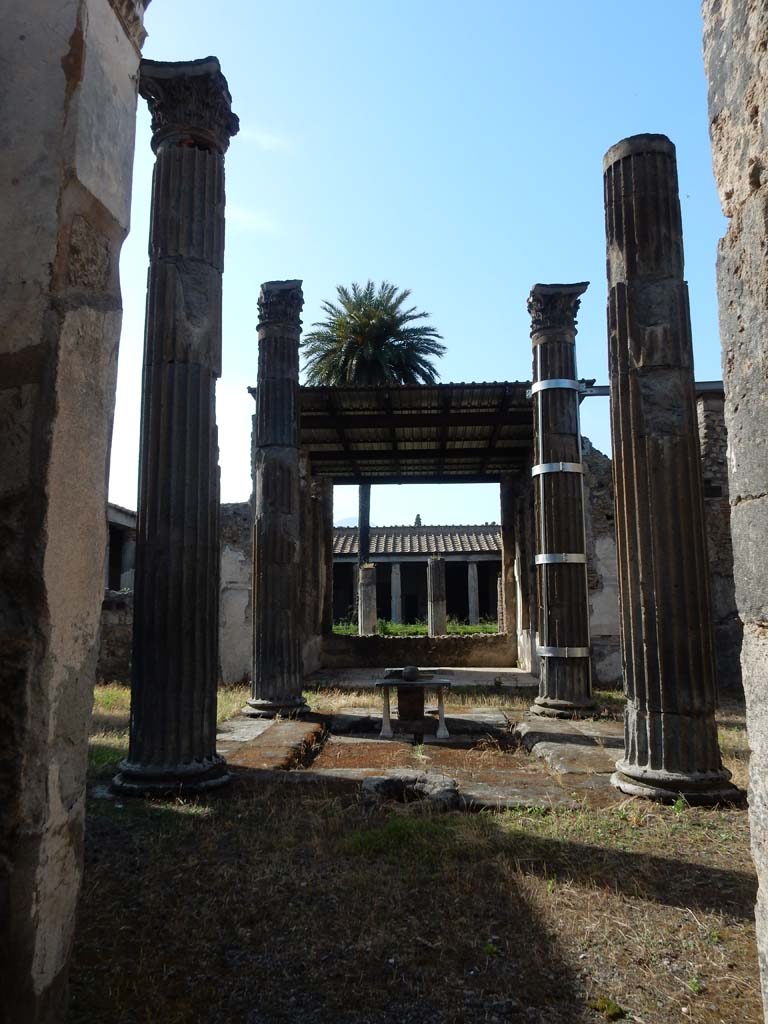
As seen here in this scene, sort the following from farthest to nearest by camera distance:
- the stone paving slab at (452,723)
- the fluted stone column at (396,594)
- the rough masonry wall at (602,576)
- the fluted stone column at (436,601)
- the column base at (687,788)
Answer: the fluted stone column at (396,594), the fluted stone column at (436,601), the rough masonry wall at (602,576), the stone paving slab at (452,723), the column base at (687,788)

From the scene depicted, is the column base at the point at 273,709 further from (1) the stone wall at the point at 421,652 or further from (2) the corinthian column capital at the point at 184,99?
(1) the stone wall at the point at 421,652

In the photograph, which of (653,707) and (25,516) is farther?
(653,707)

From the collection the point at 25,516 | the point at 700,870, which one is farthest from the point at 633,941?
the point at 25,516

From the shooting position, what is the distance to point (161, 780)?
5695 millimetres

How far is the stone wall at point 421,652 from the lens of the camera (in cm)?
1794

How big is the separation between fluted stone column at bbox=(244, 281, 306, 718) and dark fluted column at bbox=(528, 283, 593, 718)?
123 inches

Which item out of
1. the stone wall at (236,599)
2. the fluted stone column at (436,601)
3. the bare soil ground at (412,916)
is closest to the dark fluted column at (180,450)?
the bare soil ground at (412,916)

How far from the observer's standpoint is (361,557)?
25.5 meters

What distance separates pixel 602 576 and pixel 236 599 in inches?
264

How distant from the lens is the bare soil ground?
2803 mm

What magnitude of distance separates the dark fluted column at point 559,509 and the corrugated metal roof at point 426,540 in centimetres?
2112

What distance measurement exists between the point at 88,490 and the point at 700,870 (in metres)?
3.69

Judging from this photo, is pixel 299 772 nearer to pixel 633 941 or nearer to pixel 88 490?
pixel 633 941

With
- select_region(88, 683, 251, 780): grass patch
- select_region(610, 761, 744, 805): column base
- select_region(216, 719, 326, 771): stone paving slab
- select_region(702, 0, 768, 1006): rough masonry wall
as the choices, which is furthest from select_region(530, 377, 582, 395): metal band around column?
select_region(702, 0, 768, 1006): rough masonry wall
